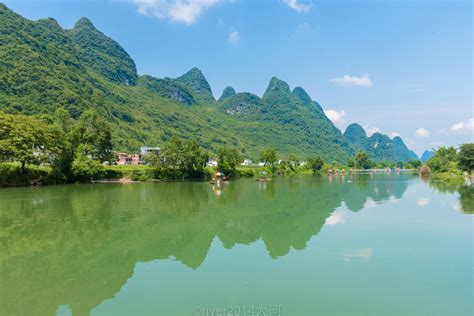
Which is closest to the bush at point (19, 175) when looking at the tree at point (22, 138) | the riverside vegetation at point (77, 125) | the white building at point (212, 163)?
the riverside vegetation at point (77, 125)

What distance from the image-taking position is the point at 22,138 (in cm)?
4088

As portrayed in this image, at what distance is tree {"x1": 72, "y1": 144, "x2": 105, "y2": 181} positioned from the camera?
51031 mm

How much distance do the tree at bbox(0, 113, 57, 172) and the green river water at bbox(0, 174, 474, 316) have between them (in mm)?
24866

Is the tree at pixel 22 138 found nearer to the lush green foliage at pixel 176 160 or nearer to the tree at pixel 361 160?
the lush green foliage at pixel 176 160

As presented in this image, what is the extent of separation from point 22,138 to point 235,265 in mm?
40936

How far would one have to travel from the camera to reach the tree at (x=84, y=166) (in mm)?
51031

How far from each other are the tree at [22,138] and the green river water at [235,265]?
24.9 m

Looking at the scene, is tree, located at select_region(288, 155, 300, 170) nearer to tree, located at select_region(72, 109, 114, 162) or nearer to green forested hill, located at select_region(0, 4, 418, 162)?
green forested hill, located at select_region(0, 4, 418, 162)

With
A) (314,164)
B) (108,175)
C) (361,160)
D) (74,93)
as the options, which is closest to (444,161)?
(314,164)

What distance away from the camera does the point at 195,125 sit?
607 ft

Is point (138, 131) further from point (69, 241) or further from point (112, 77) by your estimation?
point (69, 241)

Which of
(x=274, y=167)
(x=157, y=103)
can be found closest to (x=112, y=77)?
(x=157, y=103)

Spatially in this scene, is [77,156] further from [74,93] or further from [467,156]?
[74,93]

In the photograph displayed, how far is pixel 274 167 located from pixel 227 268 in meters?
91.3
